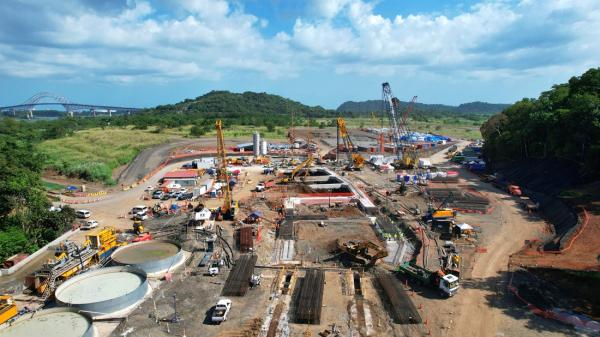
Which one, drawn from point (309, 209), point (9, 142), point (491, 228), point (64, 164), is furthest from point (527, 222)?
point (64, 164)

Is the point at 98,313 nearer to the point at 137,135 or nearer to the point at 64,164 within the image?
the point at 64,164

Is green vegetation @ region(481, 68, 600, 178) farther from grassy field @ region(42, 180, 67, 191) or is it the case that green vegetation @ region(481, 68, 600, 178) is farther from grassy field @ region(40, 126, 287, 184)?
grassy field @ region(42, 180, 67, 191)

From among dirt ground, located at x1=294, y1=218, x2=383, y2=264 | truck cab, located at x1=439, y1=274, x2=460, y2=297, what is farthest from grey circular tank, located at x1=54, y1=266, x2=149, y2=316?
truck cab, located at x1=439, y1=274, x2=460, y2=297

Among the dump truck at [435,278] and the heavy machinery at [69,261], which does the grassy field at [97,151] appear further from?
the dump truck at [435,278]

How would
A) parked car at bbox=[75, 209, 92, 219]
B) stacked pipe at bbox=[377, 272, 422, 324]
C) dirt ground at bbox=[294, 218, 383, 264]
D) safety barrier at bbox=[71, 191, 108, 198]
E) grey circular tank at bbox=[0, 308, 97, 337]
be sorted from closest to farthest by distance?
grey circular tank at bbox=[0, 308, 97, 337], stacked pipe at bbox=[377, 272, 422, 324], dirt ground at bbox=[294, 218, 383, 264], parked car at bbox=[75, 209, 92, 219], safety barrier at bbox=[71, 191, 108, 198]

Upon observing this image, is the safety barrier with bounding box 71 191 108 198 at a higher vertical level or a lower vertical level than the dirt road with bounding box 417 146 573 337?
higher
